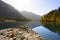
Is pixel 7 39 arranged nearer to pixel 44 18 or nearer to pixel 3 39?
pixel 3 39

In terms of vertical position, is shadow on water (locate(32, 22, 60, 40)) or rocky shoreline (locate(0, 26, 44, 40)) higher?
rocky shoreline (locate(0, 26, 44, 40))

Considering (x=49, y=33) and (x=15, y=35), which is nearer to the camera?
(x=15, y=35)

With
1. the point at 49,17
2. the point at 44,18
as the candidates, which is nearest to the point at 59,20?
the point at 49,17

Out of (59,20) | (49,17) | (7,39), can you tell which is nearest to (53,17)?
(49,17)

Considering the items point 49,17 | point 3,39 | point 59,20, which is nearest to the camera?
point 3,39

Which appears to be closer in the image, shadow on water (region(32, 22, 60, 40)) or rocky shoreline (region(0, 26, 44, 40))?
rocky shoreline (region(0, 26, 44, 40))

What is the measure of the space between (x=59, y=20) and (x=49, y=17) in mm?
35101

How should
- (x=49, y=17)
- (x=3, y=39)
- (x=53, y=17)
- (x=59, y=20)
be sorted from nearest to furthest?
(x=3, y=39)
(x=59, y=20)
(x=53, y=17)
(x=49, y=17)

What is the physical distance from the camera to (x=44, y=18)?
179m

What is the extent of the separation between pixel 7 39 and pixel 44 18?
16103 cm

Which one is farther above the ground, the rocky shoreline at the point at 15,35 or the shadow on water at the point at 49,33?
the rocky shoreline at the point at 15,35

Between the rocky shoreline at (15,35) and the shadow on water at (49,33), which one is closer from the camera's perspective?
the rocky shoreline at (15,35)

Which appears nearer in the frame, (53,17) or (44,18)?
(53,17)

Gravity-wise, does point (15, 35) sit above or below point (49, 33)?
above
